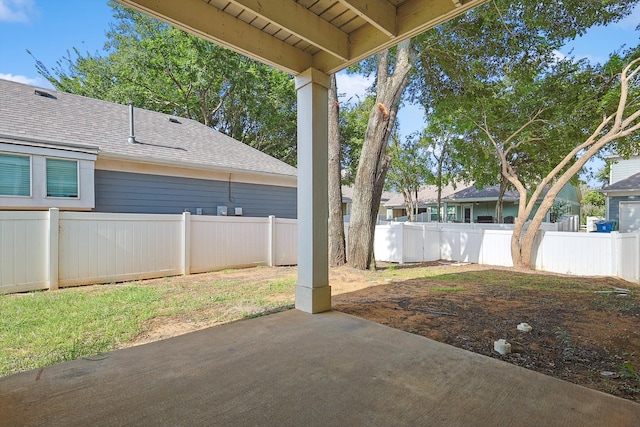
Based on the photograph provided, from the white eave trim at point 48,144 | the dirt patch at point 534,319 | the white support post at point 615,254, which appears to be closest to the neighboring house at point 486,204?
the white support post at point 615,254

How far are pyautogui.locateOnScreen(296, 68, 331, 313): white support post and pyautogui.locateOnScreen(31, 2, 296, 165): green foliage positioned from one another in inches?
508

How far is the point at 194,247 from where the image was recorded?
6633mm

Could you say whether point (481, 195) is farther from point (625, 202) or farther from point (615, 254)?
point (615, 254)

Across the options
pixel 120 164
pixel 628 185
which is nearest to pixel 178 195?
pixel 120 164

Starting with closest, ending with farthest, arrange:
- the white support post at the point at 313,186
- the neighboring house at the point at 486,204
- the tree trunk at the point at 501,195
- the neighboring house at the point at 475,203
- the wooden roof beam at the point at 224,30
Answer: the wooden roof beam at the point at 224,30
the white support post at the point at 313,186
the tree trunk at the point at 501,195
the neighboring house at the point at 486,204
the neighboring house at the point at 475,203

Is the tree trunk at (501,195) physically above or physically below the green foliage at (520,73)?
below

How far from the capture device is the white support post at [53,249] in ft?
16.6

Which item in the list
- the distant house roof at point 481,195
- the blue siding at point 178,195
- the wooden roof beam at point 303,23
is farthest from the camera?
the distant house roof at point 481,195

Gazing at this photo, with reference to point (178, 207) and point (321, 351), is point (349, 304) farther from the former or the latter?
point (178, 207)

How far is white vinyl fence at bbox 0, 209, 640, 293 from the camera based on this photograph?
4.98 meters

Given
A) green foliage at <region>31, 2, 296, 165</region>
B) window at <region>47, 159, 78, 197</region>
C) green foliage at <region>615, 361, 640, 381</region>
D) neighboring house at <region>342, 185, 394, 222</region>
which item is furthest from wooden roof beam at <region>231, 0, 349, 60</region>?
neighboring house at <region>342, 185, 394, 222</region>

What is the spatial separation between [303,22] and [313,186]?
1.48 metres

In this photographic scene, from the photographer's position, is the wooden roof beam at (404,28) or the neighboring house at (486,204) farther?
the neighboring house at (486,204)

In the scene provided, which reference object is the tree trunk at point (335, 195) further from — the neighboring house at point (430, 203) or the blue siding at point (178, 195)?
the neighboring house at point (430, 203)
